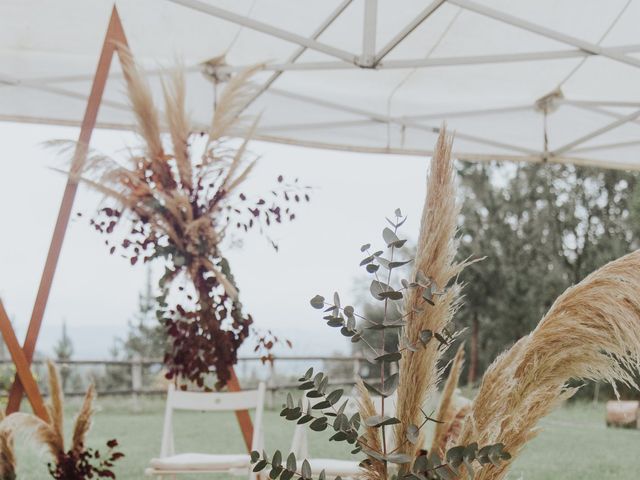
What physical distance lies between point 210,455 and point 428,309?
281cm

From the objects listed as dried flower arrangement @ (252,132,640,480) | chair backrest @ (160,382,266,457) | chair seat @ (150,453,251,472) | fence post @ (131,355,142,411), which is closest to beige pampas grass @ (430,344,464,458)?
dried flower arrangement @ (252,132,640,480)

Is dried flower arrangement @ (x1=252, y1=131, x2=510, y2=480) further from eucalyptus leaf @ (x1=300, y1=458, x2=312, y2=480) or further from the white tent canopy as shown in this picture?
the white tent canopy

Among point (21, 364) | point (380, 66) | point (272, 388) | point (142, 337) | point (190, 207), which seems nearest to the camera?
point (190, 207)

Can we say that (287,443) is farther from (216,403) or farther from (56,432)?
(56,432)

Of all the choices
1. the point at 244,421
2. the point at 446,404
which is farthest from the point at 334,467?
the point at 446,404

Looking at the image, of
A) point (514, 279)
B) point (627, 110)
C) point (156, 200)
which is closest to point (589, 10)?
point (627, 110)

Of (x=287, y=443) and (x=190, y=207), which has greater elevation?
(x=190, y=207)

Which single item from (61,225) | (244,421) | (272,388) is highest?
(61,225)

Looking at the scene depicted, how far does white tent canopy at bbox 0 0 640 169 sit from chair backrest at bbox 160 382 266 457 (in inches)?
61.3

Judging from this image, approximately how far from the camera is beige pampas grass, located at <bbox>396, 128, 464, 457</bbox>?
139cm

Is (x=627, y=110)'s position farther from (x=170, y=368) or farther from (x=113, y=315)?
(x=113, y=315)

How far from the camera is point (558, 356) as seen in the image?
1.47m

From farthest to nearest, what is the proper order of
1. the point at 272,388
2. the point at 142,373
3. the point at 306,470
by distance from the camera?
the point at 142,373 < the point at 272,388 < the point at 306,470

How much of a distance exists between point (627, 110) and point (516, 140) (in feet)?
2.52
